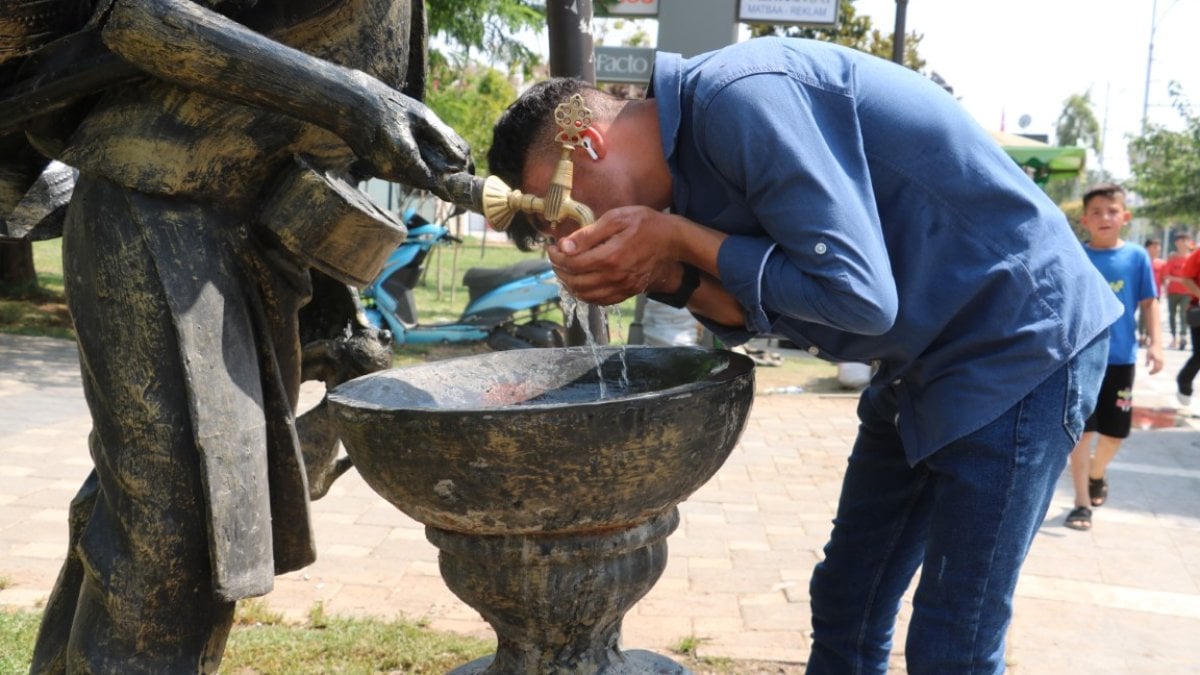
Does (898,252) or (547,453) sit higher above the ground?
(898,252)

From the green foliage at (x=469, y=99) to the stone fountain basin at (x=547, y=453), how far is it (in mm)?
8281

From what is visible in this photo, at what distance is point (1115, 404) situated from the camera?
5168mm

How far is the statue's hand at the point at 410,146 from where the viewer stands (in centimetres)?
182

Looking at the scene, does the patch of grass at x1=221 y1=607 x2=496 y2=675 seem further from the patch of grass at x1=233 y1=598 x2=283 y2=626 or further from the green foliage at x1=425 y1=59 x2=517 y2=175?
the green foliage at x1=425 y1=59 x2=517 y2=175

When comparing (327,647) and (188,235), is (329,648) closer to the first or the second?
(327,647)

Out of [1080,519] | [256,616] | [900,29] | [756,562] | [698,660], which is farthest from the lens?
[900,29]

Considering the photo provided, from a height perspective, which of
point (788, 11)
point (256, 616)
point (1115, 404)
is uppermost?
point (788, 11)

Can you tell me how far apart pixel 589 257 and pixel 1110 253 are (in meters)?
4.32

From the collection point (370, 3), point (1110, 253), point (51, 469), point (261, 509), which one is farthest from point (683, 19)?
point (261, 509)

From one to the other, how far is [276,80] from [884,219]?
3.42 ft

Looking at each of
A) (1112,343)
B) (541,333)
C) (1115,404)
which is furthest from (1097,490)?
(541,333)

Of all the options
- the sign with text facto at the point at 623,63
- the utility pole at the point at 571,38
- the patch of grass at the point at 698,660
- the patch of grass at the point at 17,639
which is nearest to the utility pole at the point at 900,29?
the sign with text facto at the point at 623,63

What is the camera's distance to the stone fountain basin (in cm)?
184

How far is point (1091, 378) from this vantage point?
195 centimetres
